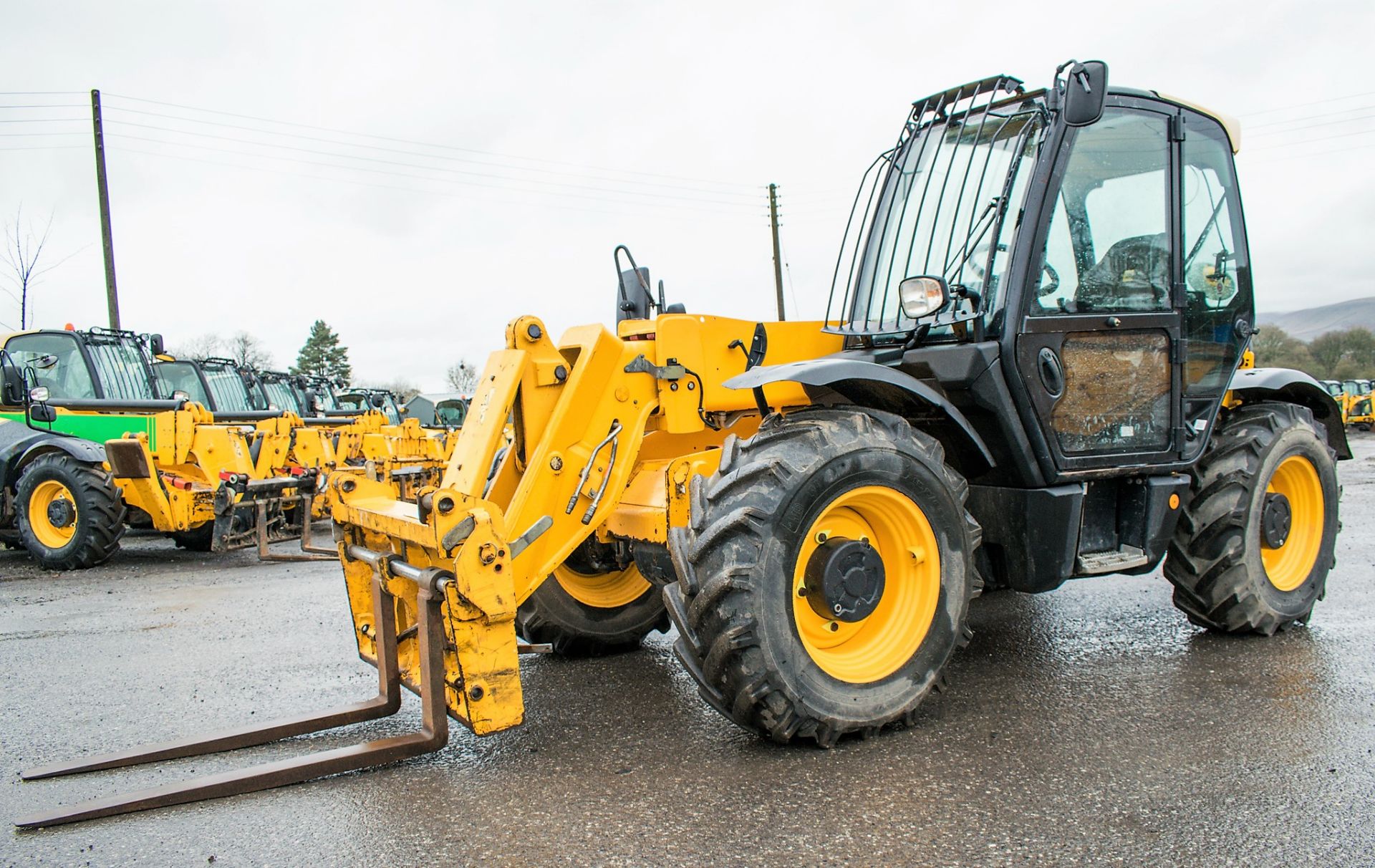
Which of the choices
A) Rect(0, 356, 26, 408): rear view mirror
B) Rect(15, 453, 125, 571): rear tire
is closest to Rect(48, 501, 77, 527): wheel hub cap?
Rect(15, 453, 125, 571): rear tire

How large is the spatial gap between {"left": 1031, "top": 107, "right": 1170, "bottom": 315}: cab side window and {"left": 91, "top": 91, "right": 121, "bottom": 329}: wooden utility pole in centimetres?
1920

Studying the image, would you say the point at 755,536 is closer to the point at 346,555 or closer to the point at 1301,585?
the point at 346,555

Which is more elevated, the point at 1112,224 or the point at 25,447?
the point at 1112,224

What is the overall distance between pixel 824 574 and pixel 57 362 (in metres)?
10.7

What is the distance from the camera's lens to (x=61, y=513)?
10.1m

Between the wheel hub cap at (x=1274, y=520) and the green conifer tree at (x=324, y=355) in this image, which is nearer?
the wheel hub cap at (x=1274, y=520)

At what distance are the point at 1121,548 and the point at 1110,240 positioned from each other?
1435 mm

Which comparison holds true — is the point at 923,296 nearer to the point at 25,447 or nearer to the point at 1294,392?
the point at 1294,392

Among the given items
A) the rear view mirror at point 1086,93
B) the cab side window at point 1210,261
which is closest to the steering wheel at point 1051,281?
the rear view mirror at point 1086,93

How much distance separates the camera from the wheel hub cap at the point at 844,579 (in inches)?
143

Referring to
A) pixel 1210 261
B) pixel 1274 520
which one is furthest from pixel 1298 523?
pixel 1210 261

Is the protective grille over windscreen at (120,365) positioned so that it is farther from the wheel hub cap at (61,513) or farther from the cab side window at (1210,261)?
the cab side window at (1210,261)

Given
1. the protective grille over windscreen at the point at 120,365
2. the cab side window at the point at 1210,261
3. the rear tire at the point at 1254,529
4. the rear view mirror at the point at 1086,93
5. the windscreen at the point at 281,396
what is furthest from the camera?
the windscreen at the point at 281,396

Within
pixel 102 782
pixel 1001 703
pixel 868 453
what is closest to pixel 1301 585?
pixel 1001 703
